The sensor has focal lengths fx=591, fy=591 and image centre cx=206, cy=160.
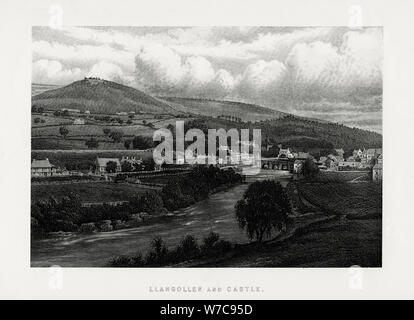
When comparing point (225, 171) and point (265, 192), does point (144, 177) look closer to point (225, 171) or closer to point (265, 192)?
point (225, 171)

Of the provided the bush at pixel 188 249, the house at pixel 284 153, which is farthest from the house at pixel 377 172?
the bush at pixel 188 249

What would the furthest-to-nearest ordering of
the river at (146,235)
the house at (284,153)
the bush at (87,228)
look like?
1. the house at (284,153)
2. the bush at (87,228)
3. the river at (146,235)

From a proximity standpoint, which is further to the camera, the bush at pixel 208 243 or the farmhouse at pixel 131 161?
the farmhouse at pixel 131 161

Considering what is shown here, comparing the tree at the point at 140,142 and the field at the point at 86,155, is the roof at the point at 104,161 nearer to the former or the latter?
the field at the point at 86,155

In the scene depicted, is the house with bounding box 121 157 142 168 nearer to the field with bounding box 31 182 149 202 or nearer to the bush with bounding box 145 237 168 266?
the field with bounding box 31 182 149 202

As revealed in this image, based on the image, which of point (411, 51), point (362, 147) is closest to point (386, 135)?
point (362, 147)
